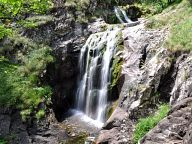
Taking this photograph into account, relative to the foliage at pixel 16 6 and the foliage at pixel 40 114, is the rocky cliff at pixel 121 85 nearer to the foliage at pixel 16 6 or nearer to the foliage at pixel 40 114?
the foliage at pixel 40 114

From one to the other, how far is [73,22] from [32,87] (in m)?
4.97

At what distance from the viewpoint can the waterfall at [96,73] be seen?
1741cm

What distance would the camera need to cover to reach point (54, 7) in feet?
69.7

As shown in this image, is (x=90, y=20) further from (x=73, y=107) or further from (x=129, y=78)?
(x=129, y=78)

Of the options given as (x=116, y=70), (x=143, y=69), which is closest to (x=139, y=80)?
(x=143, y=69)

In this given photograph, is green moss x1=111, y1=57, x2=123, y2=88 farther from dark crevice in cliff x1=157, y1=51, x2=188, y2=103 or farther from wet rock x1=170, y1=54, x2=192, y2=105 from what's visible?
wet rock x1=170, y1=54, x2=192, y2=105

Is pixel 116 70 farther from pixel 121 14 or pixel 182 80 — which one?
pixel 121 14

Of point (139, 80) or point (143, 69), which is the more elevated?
point (143, 69)

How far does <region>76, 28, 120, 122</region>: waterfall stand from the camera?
57.1 feet

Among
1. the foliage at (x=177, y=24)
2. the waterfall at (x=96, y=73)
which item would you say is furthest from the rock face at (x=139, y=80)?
the waterfall at (x=96, y=73)

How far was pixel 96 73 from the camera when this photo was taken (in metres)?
18.3

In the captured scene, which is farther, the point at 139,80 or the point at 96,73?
the point at 96,73

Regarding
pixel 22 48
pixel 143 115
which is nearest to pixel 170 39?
pixel 143 115

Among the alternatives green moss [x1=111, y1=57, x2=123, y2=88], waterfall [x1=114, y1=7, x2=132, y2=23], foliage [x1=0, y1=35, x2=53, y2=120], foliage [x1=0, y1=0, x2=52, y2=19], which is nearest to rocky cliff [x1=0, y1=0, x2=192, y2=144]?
green moss [x1=111, y1=57, x2=123, y2=88]
